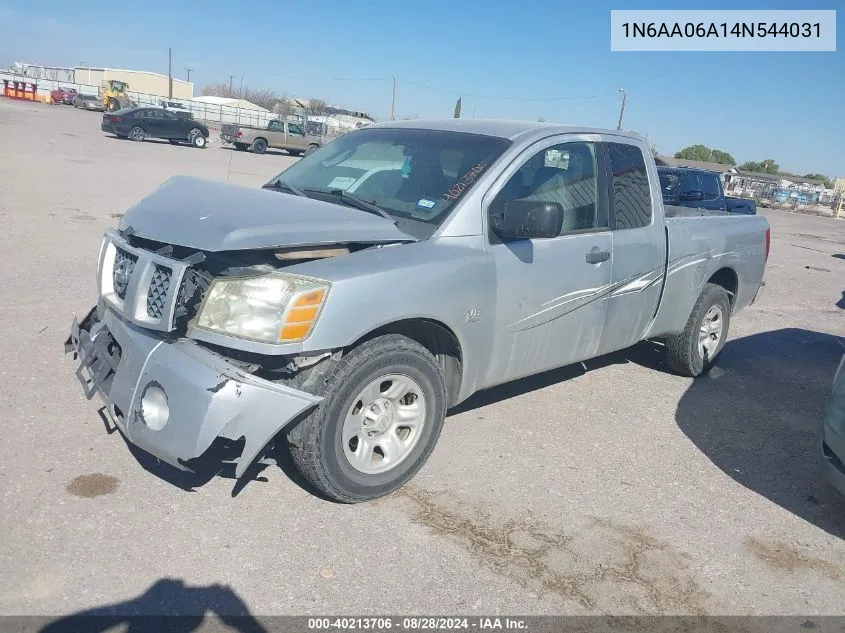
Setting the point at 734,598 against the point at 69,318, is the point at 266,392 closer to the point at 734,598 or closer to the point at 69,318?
the point at 734,598

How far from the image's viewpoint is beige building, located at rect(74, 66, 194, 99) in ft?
326

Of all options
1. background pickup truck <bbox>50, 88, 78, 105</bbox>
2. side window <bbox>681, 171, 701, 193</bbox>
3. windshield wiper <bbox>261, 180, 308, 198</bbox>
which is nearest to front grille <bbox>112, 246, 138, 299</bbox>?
windshield wiper <bbox>261, 180, 308, 198</bbox>

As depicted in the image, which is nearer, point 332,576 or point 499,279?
point 332,576

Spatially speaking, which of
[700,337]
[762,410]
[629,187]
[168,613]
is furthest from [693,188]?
[168,613]

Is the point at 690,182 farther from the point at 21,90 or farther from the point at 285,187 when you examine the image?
the point at 21,90

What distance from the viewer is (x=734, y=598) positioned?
10.2 feet

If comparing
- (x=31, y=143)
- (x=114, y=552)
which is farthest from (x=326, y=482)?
(x=31, y=143)

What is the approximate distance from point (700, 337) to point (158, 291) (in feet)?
14.8

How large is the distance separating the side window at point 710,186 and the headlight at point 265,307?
1388 centimetres

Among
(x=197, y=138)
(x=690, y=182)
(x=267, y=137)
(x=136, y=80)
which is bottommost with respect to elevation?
(x=690, y=182)

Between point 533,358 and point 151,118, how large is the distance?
31342 mm

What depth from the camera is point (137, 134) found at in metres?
31.3

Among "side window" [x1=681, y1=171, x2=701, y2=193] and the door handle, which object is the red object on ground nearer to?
"side window" [x1=681, y1=171, x2=701, y2=193]

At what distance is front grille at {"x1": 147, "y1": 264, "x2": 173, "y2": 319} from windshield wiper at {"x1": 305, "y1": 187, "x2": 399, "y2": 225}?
1160 millimetres
